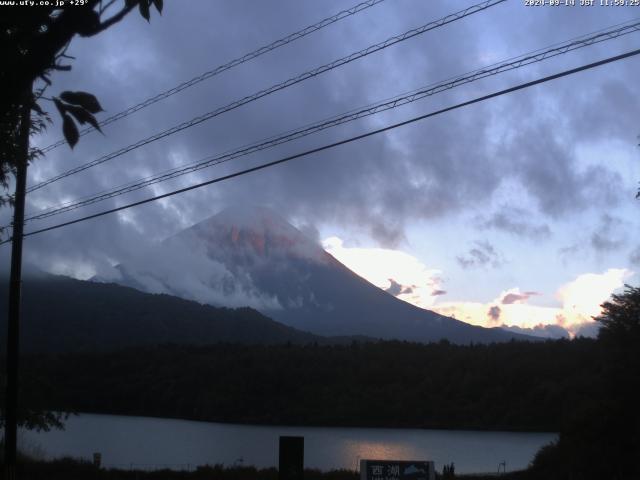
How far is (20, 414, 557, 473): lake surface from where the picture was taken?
4816 cm

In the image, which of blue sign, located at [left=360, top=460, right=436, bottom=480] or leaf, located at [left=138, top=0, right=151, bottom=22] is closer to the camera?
leaf, located at [left=138, top=0, right=151, bottom=22]

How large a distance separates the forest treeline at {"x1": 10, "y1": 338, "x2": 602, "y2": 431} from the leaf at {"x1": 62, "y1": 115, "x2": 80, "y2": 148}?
78044 millimetres

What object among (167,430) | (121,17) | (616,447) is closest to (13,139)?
(121,17)

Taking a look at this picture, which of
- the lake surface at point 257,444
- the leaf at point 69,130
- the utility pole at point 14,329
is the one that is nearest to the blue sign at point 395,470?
the utility pole at point 14,329

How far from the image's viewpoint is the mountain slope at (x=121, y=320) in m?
130

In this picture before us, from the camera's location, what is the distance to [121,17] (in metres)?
3.68

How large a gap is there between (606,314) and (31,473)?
20.6 metres

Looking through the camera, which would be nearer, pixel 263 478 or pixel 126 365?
pixel 263 478

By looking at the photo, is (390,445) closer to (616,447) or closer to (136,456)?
(136,456)

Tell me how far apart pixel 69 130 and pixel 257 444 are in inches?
2470

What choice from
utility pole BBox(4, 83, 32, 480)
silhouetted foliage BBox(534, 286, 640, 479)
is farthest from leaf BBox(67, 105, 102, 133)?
silhouetted foliage BBox(534, 286, 640, 479)

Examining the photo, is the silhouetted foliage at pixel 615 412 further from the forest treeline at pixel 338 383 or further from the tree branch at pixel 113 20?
the forest treeline at pixel 338 383

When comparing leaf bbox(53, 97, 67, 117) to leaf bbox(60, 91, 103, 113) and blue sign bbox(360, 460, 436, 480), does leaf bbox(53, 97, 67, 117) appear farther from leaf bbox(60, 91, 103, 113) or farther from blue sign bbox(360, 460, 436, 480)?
blue sign bbox(360, 460, 436, 480)

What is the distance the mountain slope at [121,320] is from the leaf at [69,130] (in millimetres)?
119935
